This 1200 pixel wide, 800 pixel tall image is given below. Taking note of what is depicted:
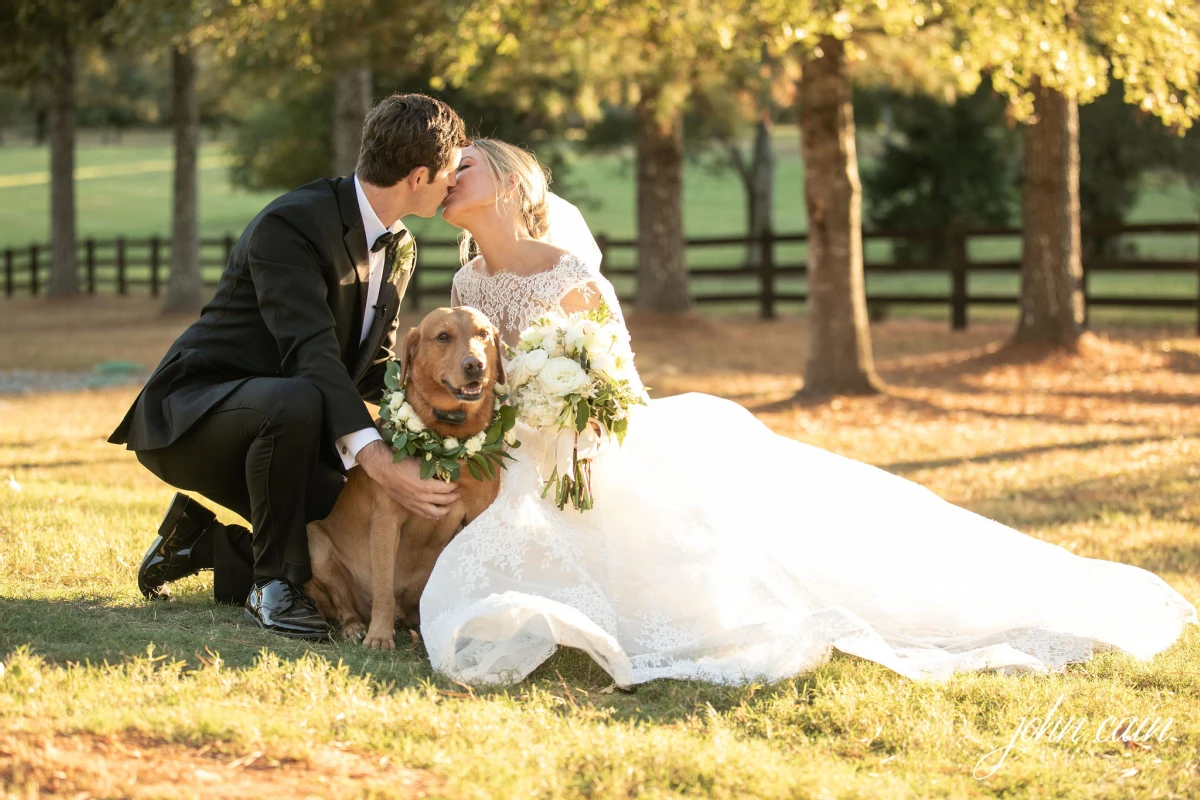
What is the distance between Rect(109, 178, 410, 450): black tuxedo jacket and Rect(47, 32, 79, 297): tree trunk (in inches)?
831

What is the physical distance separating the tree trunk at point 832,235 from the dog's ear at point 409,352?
780 centimetres

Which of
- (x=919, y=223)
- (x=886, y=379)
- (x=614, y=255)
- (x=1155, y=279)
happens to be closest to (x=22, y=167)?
(x=614, y=255)

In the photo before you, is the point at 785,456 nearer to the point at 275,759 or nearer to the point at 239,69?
the point at 275,759

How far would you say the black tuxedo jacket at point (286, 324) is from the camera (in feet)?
14.9

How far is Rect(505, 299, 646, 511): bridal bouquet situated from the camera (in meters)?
4.44

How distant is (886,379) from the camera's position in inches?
544

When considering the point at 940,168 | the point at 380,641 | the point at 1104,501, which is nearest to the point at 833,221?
the point at 1104,501

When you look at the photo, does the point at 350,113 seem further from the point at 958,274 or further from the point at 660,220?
the point at 958,274

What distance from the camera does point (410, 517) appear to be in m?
4.52

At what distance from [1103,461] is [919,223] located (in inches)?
841

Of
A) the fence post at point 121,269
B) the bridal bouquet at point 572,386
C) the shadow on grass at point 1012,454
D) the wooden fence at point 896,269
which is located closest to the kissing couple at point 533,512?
the bridal bouquet at point 572,386

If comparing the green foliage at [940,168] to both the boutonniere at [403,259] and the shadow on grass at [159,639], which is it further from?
the shadow on grass at [159,639]

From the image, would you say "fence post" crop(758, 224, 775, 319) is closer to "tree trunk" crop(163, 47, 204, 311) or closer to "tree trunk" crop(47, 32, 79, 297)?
"tree trunk" crop(163, 47, 204, 311)

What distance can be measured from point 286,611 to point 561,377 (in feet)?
4.47
